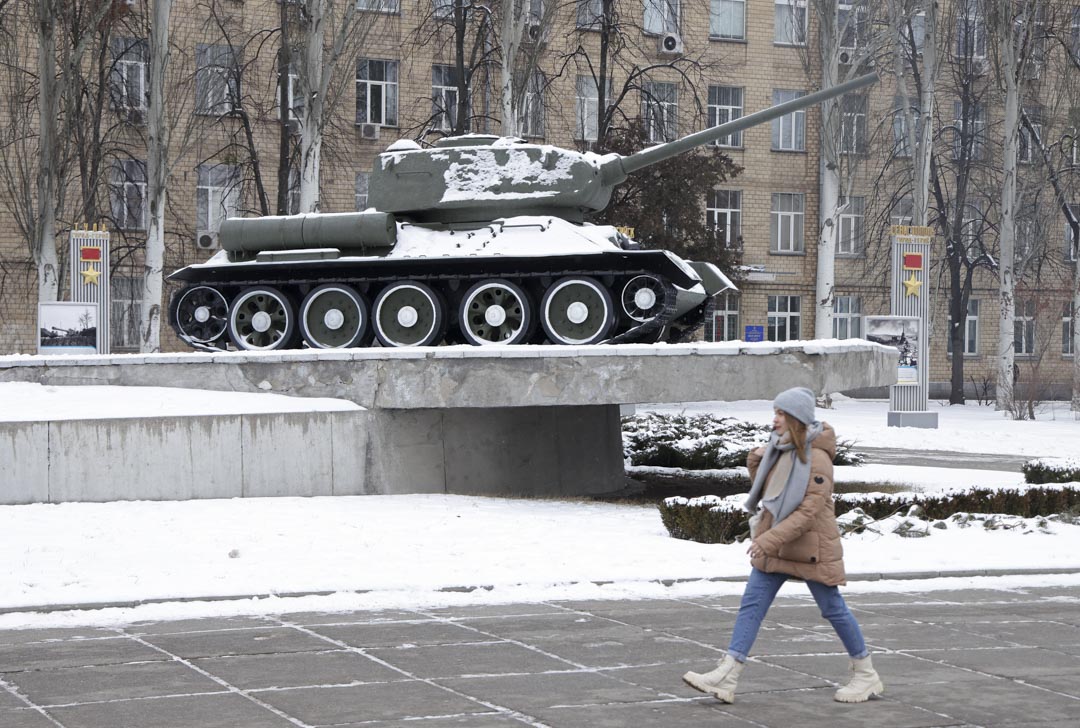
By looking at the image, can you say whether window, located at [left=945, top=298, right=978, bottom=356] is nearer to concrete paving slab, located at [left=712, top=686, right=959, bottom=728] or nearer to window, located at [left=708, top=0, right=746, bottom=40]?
window, located at [left=708, top=0, right=746, bottom=40]

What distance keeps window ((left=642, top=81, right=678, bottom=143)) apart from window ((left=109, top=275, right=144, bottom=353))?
13.5 metres

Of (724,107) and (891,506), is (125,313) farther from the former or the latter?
(891,506)

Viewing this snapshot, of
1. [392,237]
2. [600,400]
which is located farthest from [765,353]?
[392,237]

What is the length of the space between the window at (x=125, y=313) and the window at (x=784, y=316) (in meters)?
18.3

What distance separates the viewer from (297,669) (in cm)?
732

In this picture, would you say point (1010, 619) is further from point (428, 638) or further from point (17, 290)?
point (17, 290)

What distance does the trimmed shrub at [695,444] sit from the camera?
67.7 feet

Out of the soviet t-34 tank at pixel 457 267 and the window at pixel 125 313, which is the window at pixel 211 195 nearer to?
the window at pixel 125 313

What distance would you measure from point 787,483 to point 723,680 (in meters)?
0.93

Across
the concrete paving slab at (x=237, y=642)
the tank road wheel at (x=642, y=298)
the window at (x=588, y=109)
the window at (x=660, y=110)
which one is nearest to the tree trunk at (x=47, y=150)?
the window at (x=660, y=110)

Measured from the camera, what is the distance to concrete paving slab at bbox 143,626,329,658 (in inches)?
307

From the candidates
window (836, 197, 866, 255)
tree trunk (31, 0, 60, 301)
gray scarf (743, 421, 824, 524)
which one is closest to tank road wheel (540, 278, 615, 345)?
gray scarf (743, 421, 824, 524)

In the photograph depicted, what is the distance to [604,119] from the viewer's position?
34.6 m

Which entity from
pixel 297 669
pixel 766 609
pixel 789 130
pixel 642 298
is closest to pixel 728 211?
pixel 789 130
